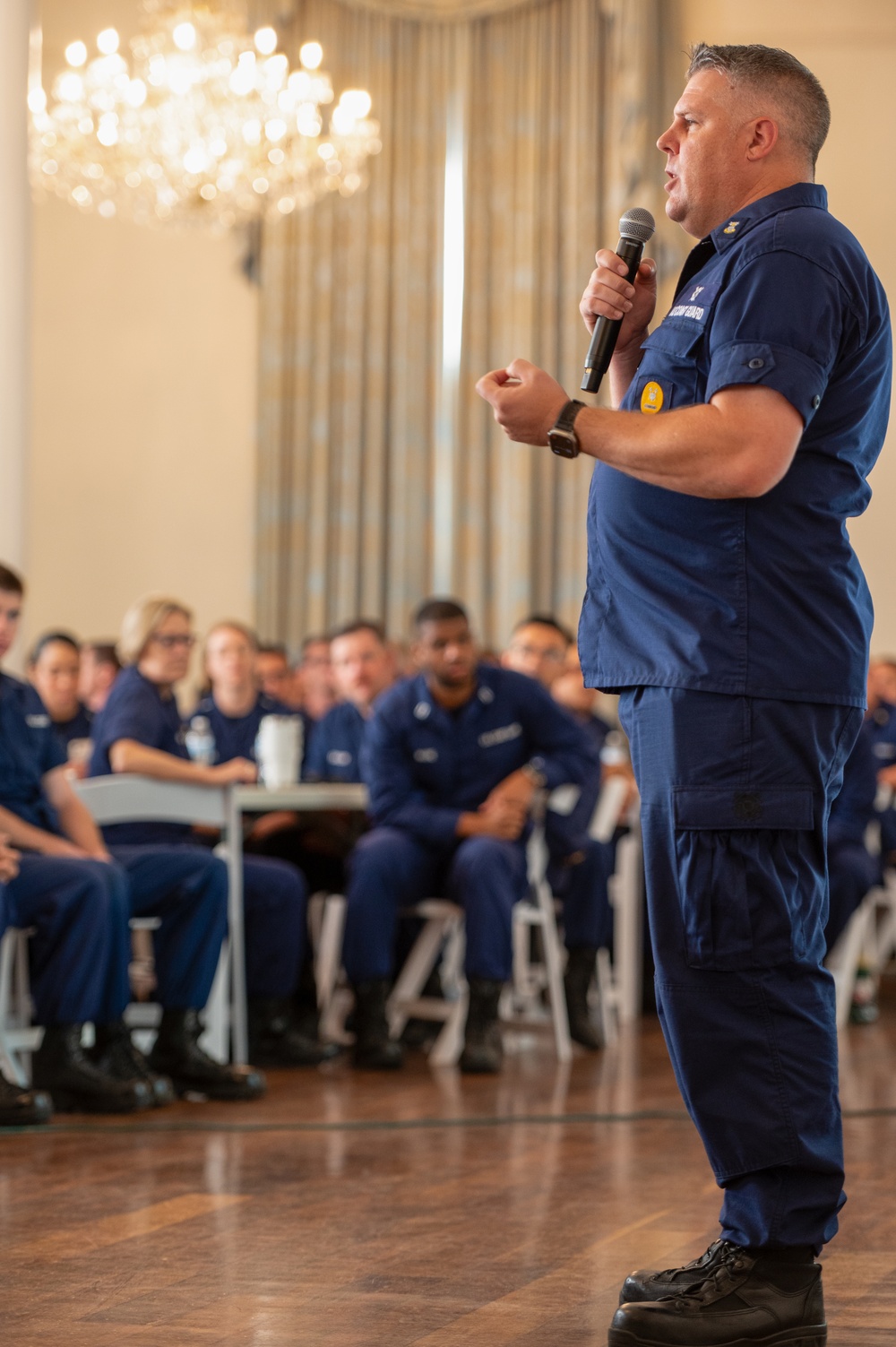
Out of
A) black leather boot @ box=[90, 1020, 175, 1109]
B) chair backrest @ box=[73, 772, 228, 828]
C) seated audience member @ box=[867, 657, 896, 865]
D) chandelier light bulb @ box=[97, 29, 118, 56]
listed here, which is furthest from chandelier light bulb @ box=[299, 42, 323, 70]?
black leather boot @ box=[90, 1020, 175, 1109]

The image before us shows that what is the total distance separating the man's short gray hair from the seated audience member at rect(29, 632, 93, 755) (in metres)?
4.20

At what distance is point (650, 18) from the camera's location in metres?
8.41

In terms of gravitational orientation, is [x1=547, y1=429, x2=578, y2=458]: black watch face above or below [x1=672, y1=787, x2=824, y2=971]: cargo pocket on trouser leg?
above

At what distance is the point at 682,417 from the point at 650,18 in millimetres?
7395

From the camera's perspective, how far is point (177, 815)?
399 cm

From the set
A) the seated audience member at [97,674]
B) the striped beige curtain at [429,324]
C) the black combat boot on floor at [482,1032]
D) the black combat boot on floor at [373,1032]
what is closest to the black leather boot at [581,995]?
the black combat boot on floor at [482,1032]

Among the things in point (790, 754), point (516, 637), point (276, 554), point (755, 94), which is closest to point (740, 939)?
point (790, 754)

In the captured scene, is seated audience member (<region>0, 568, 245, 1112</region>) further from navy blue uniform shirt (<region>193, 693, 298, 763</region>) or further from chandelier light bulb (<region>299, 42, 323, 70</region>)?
chandelier light bulb (<region>299, 42, 323, 70</region>)

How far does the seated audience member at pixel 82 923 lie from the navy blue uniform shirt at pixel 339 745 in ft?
5.45

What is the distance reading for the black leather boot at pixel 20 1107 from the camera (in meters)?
3.24

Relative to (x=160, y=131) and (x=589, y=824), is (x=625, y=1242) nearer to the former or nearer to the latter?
(x=589, y=824)

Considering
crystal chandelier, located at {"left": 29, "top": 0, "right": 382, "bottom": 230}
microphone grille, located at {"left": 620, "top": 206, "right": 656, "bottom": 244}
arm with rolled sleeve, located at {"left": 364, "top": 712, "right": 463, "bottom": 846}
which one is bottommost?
arm with rolled sleeve, located at {"left": 364, "top": 712, "right": 463, "bottom": 846}

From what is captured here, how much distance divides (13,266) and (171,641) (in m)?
1.68

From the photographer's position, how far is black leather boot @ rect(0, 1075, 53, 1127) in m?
3.24
